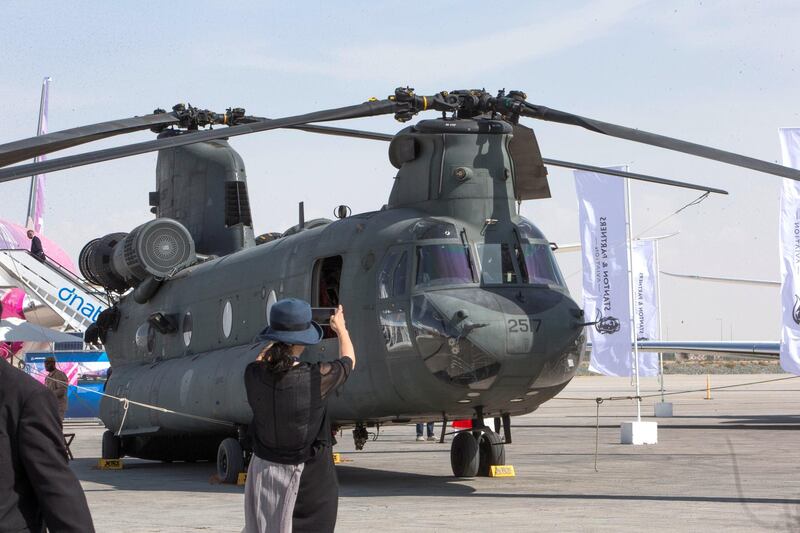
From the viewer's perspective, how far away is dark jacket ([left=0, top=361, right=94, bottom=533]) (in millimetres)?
3977

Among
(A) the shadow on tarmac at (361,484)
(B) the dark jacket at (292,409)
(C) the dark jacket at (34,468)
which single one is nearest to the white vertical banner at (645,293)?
(A) the shadow on tarmac at (361,484)

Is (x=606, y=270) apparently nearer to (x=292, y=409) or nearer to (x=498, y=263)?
(x=498, y=263)

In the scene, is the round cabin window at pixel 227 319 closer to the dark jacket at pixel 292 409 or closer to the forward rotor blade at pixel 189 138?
the forward rotor blade at pixel 189 138

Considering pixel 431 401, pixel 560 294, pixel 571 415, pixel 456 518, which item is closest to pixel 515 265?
pixel 560 294

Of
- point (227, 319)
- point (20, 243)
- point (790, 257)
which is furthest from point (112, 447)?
point (20, 243)

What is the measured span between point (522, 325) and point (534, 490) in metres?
1.99

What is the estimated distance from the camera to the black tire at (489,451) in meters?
15.0

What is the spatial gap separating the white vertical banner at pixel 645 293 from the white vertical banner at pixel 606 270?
8.78ft

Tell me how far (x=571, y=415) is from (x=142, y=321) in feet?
61.0

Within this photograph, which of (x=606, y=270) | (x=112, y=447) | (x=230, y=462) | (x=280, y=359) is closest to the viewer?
(x=280, y=359)

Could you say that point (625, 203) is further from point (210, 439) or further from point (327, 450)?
point (327, 450)

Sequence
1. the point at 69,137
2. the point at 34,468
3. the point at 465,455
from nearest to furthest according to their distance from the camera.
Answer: the point at 34,468
the point at 69,137
the point at 465,455

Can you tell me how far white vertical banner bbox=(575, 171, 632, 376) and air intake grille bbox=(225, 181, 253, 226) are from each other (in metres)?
7.01

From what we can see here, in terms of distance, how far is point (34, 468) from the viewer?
157 inches
